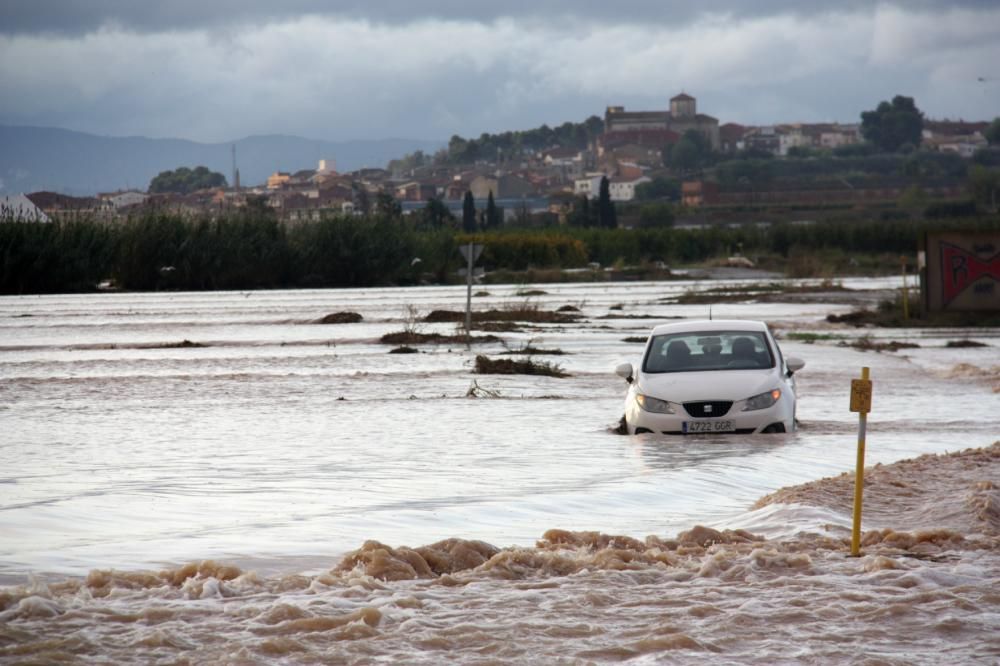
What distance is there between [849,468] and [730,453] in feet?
4.21

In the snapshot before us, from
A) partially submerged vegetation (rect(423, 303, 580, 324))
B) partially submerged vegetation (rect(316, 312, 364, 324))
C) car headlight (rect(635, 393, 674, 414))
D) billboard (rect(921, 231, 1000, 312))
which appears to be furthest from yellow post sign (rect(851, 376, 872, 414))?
partially submerged vegetation (rect(316, 312, 364, 324))

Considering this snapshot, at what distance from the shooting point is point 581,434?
18734mm

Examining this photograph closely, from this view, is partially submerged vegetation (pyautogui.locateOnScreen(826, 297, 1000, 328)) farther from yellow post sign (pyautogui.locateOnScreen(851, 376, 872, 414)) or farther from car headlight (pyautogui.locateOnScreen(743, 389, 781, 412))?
yellow post sign (pyautogui.locateOnScreen(851, 376, 872, 414))

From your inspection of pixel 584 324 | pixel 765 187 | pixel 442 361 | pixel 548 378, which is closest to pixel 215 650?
pixel 548 378

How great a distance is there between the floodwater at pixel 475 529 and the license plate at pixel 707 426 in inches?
8.7

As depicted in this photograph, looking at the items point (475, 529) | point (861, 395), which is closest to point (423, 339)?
point (475, 529)

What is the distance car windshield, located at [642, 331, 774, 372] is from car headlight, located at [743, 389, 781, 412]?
61cm

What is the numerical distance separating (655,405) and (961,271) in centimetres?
2931

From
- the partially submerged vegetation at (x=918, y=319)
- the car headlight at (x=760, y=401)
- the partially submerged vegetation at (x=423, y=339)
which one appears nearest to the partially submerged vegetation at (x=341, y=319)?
the partially submerged vegetation at (x=423, y=339)

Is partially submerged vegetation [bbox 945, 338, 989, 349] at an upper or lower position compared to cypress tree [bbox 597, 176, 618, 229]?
lower

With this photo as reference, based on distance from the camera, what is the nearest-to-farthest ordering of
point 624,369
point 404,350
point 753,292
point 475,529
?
1. point 475,529
2. point 624,369
3. point 404,350
4. point 753,292

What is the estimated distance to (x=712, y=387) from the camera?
683 inches

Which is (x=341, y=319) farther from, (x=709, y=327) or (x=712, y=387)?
(x=712, y=387)

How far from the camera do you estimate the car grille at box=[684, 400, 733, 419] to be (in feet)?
56.2
